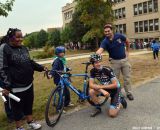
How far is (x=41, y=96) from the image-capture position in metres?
10.2

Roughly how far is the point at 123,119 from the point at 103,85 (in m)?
0.92

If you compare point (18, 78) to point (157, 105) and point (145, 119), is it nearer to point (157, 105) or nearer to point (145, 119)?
point (145, 119)

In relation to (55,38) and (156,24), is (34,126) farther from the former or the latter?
(55,38)

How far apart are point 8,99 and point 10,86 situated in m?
0.44

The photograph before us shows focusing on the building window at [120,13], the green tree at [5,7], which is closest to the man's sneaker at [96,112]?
the green tree at [5,7]

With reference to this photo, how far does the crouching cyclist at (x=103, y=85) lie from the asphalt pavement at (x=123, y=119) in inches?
9.3

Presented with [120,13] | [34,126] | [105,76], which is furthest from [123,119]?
[120,13]

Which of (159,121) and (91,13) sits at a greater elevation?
(91,13)

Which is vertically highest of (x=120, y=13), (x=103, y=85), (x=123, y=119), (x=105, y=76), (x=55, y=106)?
(x=120, y=13)

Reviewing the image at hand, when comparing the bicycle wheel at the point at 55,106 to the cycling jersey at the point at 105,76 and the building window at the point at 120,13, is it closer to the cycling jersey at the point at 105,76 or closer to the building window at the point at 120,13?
the cycling jersey at the point at 105,76

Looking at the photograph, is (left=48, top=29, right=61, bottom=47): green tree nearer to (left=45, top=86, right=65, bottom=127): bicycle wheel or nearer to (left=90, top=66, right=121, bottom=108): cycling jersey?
(left=90, top=66, right=121, bottom=108): cycling jersey

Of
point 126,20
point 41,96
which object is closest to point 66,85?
point 41,96

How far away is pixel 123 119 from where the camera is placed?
6438 mm

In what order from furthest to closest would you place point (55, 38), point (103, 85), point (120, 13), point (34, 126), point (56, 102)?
1. point (55, 38)
2. point (120, 13)
3. point (103, 85)
4. point (56, 102)
5. point (34, 126)
